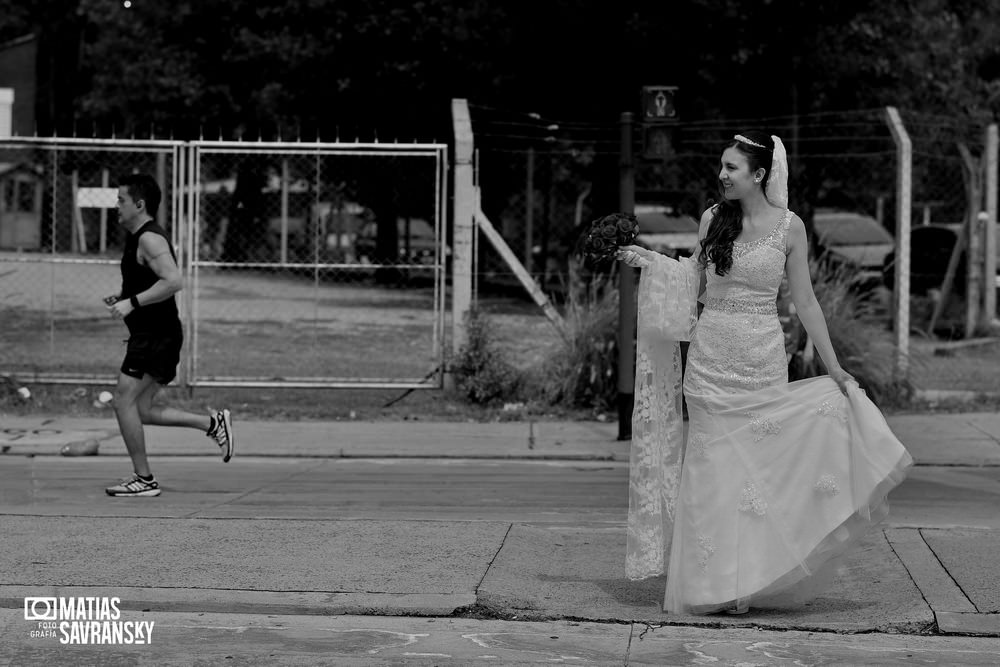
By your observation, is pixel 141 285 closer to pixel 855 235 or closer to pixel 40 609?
pixel 40 609

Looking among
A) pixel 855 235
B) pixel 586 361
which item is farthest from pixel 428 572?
pixel 855 235

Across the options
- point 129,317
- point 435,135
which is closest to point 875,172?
point 435,135

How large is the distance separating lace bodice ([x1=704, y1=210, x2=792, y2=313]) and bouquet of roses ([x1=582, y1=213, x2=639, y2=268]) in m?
0.36

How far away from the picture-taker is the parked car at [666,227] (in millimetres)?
20922

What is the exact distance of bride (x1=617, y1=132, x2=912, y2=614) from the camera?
5730 millimetres

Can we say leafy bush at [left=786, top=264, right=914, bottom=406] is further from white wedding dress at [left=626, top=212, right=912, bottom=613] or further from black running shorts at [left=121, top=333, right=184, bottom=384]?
white wedding dress at [left=626, top=212, right=912, bottom=613]

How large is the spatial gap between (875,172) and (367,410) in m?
13.8

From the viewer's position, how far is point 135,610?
19.4ft

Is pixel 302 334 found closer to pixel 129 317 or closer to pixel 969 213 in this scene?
pixel 969 213

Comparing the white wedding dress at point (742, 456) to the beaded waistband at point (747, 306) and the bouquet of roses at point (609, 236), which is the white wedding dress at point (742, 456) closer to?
the beaded waistband at point (747, 306)

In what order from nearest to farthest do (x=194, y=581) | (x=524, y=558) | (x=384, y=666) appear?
(x=384, y=666) → (x=194, y=581) → (x=524, y=558)

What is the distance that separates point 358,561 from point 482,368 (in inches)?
252

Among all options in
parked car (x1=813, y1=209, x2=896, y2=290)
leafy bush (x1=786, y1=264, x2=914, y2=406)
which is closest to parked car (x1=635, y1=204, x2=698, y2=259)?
parked car (x1=813, y1=209, x2=896, y2=290)

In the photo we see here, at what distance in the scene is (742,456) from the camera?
5.79m
